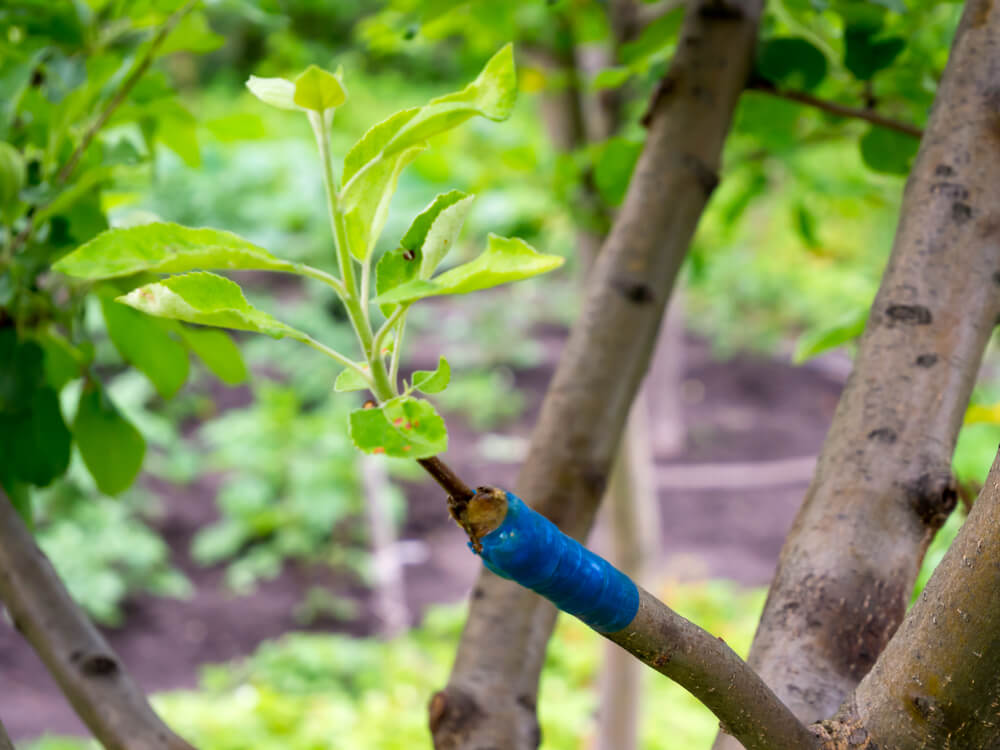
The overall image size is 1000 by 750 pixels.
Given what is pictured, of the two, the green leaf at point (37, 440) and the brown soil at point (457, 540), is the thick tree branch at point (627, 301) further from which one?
the brown soil at point (457, 540)

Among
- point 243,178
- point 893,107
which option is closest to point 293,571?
point 243,178

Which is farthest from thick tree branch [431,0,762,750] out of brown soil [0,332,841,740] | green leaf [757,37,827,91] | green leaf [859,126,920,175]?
brown soil [0,332,841,740]

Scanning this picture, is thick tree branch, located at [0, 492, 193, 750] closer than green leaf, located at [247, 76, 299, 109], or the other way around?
green leaf, located at [247, 76, 299, 109]

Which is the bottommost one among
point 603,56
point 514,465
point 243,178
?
point 514,465

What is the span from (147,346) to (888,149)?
658 millimetres

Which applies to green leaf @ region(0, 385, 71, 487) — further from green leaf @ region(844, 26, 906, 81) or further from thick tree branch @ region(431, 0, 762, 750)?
green leaf @ region(844, 26, 906, 81)

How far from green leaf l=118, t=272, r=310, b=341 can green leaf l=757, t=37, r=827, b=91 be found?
23.8 inches

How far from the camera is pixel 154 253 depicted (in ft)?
1.17

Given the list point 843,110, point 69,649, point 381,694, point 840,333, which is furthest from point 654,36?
point 381,694

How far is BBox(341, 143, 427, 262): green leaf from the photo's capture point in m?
0.36

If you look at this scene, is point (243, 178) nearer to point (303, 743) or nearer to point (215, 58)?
point (303, 743)

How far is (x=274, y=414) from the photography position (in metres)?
4.18

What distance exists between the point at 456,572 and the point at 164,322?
3640mm

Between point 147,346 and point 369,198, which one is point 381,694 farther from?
point 369,198
